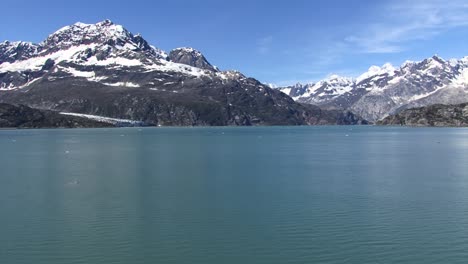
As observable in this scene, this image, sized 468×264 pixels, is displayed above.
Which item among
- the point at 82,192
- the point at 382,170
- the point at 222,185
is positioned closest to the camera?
the point at 82,192

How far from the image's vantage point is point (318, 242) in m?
44.7

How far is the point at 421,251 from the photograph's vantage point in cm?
4238

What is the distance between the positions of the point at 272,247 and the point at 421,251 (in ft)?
41.0

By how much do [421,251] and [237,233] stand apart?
16.5 metres

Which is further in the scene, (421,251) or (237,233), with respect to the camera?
(237,233)

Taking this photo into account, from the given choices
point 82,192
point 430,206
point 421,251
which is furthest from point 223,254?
point 82,192

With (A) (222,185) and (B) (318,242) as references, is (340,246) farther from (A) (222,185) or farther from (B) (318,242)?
(A) (222,185)

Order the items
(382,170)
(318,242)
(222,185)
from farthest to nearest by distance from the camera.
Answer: (382,170), (222,185), (318,242)

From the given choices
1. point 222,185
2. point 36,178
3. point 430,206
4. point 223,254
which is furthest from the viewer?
point 36,178

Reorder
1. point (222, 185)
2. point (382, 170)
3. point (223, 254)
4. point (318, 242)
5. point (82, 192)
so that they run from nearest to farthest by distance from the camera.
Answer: point (223, 254), point (318, 242), point (82, 192), point (222, 185), point (382, 170)

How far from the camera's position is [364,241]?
4491cm

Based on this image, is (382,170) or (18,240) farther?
(382,170)

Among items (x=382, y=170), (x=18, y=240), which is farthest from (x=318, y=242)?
(x=382, y=170)

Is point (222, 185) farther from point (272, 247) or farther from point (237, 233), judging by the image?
point (272, 247)
